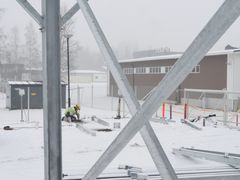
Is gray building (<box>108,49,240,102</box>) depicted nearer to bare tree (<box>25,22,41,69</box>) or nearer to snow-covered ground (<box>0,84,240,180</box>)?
snow-covered ground (<box>0,84,240,180</box>)

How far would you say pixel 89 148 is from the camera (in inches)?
278

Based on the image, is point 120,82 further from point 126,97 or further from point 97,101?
point 97,101

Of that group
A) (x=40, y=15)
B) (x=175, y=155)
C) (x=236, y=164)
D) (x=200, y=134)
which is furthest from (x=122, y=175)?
(x=200, y=134)

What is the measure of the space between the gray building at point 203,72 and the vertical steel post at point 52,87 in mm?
18164

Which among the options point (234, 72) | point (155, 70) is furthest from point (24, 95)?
point (155, 70)

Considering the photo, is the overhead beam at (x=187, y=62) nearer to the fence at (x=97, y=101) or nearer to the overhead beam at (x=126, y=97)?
the overhead beam at (x=126, y=97)

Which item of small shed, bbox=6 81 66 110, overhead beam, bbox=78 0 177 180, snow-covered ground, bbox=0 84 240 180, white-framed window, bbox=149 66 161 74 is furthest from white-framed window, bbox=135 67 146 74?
overhead beam, bbox=78 0 177 180

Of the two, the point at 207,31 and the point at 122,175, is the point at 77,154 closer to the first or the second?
the point at 122,175

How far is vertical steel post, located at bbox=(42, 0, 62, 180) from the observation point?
2.55m

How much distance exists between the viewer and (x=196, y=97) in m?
23.7

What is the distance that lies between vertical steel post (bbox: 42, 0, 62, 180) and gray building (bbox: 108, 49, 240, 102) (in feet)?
59.6

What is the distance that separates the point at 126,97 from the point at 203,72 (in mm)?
22022

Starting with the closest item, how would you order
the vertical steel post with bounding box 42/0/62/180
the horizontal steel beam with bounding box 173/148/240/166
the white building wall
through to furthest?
the vertical steel post with bounding box 42/0/62/180, the horizontal steel beam with bounding box 173/148/240/166, the white building wall

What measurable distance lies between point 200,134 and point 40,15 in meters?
7.41
